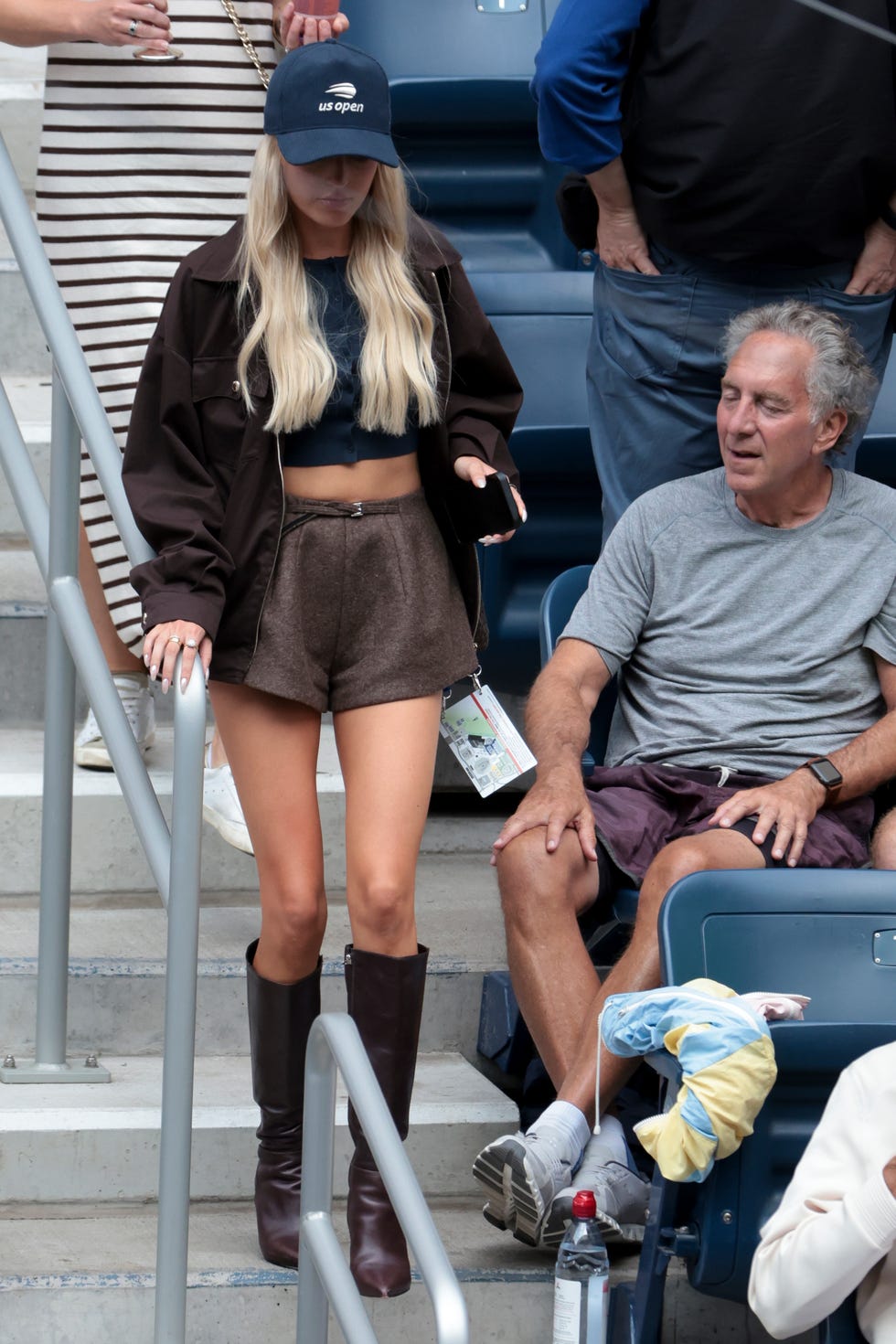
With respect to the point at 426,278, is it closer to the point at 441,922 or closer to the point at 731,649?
the point at 731,649

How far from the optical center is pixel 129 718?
124 inches

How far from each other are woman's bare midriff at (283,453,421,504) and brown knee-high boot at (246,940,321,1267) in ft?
2.02

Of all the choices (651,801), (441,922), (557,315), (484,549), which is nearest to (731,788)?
(651,801)

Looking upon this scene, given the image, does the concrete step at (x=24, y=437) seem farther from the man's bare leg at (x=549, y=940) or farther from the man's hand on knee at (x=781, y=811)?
the man's hand on knee at (x=781, y=811)

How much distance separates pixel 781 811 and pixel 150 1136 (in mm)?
984

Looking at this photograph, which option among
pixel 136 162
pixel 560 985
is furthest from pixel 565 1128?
pixel 136 162

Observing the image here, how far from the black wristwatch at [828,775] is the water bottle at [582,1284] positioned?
76 centimetres

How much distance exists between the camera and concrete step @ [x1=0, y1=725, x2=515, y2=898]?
303 cm

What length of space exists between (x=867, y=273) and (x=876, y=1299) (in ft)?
5.66

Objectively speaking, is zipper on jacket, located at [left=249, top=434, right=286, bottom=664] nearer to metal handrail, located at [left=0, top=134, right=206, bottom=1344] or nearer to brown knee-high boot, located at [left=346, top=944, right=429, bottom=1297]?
metal handrail, located at [left=0, top=134, right=206, bottom=1344]

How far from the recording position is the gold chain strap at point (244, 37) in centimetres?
299

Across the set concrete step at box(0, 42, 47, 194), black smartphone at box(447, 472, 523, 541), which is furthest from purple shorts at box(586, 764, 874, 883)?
concrete step at box(0, 42, 47, 194)

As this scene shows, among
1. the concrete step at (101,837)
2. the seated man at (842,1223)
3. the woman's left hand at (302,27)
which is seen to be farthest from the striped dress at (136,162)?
the seated man at (842,1223)

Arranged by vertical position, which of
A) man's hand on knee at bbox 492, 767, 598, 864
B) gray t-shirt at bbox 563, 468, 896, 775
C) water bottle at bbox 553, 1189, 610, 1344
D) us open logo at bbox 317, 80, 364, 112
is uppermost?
us open logo at bbox 317, 80, 364, 112
